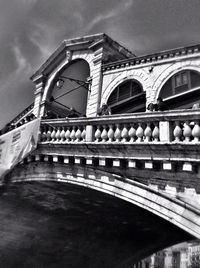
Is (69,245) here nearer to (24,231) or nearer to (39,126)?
(24,231)

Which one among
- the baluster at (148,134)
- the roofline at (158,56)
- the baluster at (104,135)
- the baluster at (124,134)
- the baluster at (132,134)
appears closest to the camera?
the baluster at (148,134)

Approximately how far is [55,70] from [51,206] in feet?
20.8

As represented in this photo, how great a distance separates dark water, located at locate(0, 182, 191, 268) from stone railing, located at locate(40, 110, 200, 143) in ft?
6.24

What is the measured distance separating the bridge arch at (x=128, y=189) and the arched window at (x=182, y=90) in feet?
12.5

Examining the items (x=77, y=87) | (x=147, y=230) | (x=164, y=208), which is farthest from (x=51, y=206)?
(x=164, y=208)

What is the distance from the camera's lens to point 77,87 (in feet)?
39.6

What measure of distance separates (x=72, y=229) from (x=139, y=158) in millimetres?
7301

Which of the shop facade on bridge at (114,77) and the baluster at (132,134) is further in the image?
the shop facade on bridge at (114,77)

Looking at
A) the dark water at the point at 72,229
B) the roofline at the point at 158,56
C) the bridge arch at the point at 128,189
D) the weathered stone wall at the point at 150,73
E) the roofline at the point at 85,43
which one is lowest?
the dark water at the point at 72,229

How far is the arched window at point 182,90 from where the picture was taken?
28.9 feet

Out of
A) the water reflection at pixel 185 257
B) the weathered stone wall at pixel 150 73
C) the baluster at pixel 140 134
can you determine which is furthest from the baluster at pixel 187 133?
the weathered stone wall at pixel 150 73

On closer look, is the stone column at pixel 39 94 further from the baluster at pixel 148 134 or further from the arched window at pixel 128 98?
the baluster at pixel 148 134

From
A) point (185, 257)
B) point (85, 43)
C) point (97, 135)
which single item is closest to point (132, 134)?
point (97, 135)

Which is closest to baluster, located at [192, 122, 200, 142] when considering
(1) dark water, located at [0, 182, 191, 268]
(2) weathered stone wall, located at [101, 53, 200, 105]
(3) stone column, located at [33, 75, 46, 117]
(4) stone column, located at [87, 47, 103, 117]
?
(1) dark water, located at [0, 182, 191, 268]
